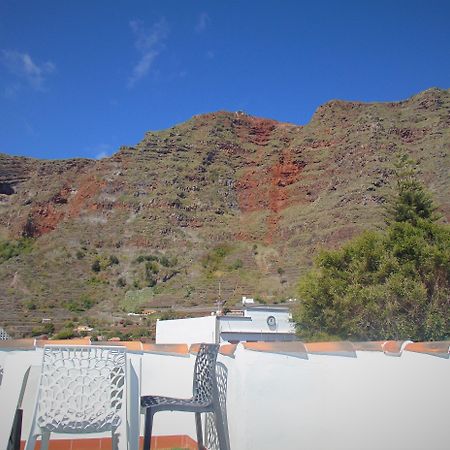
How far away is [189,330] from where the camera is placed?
74.8 ft

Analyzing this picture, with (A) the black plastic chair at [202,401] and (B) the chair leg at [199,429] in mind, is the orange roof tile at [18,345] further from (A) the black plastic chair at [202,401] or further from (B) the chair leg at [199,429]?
(B) the chair leg at [199,429]

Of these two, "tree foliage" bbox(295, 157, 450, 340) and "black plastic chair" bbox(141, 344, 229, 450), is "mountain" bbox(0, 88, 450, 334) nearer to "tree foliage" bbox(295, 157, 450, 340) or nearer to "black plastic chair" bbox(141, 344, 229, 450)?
"tree foliage" bbox(295, 157, 450, 340)

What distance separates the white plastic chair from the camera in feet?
10.8

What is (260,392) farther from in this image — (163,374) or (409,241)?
(409,241)

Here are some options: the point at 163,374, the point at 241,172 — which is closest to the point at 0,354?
the point at 163,374

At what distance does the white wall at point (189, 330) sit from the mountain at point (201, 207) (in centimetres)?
1642

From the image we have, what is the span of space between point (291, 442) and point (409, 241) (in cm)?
1104

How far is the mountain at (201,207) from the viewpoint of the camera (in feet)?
164

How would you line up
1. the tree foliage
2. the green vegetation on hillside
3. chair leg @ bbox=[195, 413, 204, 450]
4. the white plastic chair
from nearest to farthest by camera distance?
the white plastic chair → chair leg @ bbox=[195, 413, 204, 450] → the tree foliage → the green vegetation on hillside

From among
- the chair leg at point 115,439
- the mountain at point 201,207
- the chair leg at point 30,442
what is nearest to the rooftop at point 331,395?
the chair leg at point 115,439

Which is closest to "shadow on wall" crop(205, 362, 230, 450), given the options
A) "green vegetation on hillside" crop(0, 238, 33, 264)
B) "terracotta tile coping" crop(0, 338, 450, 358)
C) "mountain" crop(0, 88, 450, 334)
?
"terracotta tile coping" crop(0, 338, 450, 358)

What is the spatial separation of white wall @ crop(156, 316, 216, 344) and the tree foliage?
5631 millimetres

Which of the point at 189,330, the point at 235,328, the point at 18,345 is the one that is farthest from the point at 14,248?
the point at 18,345

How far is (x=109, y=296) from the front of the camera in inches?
1967
